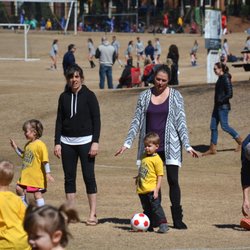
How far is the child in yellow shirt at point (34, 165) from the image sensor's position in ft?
36.9

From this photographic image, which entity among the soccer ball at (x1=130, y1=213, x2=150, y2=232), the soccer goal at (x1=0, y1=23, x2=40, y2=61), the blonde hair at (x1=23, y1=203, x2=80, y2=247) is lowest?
the soccer goal at (x1=0, y1=23, x2=40, y2=61)

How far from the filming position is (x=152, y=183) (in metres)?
10.9

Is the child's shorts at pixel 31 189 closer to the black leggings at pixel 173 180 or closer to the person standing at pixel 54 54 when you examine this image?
the black leggings at pixel 173 180

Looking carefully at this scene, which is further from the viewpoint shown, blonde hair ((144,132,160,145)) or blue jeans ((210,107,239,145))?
blue jeans ((210,107,239,145))

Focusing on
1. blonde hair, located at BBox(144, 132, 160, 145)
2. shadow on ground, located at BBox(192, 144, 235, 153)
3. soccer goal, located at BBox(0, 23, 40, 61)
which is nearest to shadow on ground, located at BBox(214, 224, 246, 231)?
blonde hair, located at BBox(144, 132, 160, 145)

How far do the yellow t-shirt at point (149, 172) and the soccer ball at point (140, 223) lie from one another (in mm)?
292

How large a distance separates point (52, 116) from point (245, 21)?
182 ft

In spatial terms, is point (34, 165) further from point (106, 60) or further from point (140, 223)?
point (106, 60)

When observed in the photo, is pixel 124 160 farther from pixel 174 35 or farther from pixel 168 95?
pixel 174 35

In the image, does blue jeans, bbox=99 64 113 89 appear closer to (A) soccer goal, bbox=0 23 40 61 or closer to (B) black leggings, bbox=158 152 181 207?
(B) black leggings, bbox=158 152 181 207

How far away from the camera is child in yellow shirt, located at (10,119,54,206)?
11.2m

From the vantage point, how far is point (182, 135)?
1084 cm

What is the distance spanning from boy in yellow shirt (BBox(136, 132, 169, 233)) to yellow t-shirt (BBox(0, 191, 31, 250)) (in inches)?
126

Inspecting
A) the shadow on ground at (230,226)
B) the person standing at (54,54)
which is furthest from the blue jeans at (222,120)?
the person standing at (54,54)
